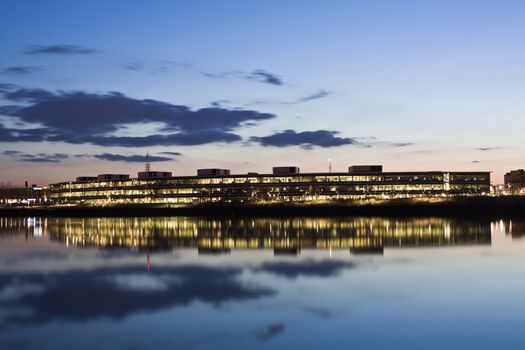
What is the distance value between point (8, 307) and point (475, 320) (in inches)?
684

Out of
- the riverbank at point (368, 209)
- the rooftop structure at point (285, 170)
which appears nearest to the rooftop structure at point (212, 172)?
the rooftop structure at point (285, 170)

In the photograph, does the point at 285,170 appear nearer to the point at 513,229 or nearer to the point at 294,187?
the point at 294,187

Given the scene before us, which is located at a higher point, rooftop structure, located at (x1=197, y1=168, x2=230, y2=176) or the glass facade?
rooftop structure, located at (x1=197, y1=168, x2=230, y2=176)

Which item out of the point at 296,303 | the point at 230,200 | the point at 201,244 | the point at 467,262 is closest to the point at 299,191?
the point at 230,200

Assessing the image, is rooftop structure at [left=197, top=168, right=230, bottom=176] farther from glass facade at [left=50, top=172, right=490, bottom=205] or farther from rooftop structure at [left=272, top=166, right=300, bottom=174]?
rooftop structure at [left=272, top=166, right=300, bottom=174]

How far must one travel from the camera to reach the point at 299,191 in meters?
166

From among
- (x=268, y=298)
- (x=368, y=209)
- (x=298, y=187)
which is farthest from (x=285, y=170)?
(x=268, y=298)

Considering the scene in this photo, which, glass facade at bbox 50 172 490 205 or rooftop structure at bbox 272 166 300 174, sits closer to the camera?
glass facade at bbox 50 172 490 205

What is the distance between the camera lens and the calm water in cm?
1892

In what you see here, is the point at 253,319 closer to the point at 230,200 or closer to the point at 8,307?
the point at 8,307

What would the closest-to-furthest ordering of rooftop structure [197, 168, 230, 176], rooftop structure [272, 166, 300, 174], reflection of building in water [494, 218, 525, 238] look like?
reflection of building in water [494, 218, 525, 238] < rooftop structure [272, 166, 300, 174] < rooftop structure [197, 168, 230, 176]

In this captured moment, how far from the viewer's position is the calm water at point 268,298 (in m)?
18.9

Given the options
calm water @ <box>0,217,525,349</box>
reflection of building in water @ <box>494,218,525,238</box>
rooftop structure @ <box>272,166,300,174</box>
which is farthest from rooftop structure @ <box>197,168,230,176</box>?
calm water @ <box>0,217,525,349</box>

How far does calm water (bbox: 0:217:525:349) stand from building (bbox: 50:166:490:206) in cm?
10850
